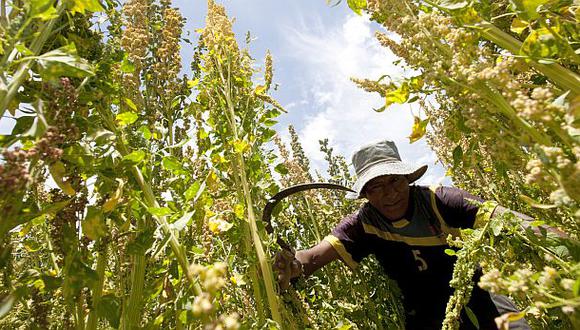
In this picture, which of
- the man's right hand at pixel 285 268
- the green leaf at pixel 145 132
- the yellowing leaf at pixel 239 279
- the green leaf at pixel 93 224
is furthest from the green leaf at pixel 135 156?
the man's right hand at pixel 285 268

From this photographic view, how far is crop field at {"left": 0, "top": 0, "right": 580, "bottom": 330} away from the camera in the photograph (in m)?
0.57

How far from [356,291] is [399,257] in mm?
331

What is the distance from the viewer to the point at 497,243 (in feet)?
3.17

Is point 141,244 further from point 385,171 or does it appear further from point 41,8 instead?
point 385,171

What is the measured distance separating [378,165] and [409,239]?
44cm

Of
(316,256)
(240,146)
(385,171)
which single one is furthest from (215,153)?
(385,171)

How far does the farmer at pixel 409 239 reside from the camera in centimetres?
200

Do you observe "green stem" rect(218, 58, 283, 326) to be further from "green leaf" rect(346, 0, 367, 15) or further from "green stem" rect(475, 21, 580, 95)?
"green stem" rect(475, 21, 580, 95)

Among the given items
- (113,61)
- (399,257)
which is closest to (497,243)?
(113,61)

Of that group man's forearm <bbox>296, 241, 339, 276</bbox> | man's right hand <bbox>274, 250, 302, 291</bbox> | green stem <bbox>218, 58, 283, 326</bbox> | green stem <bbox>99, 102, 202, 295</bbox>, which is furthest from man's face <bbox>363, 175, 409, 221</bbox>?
green stem <bbox>99, 102, 202, 295</bbox>

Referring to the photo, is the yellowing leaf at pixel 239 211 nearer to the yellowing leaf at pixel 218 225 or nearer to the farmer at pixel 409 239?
the yellowing leaf at pixel 218 225

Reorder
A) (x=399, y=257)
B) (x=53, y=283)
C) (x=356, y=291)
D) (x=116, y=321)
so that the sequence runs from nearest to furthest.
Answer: (x=53, y=283), (x=116, y=321), (x=356, y=291), (x=399, y=257)

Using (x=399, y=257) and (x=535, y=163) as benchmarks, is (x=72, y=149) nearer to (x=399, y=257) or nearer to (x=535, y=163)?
(x=535, y=163)

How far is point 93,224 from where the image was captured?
82 centimetres
